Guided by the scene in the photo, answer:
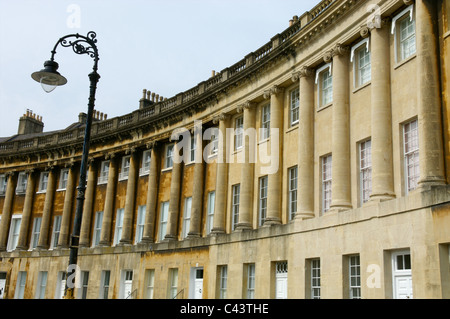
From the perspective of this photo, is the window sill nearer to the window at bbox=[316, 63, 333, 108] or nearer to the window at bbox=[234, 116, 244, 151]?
the window at bbox=[316, 63, 333, 108]

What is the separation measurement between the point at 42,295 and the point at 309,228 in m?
24.7

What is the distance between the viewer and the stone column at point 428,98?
48.4ft

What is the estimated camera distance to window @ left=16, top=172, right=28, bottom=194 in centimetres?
4169

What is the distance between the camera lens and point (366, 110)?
18594 mm

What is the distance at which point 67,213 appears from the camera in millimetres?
37938

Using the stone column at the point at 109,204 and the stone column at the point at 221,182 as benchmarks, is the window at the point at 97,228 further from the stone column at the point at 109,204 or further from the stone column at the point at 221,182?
the stone column at the point at 221,182

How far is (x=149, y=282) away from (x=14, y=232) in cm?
1643

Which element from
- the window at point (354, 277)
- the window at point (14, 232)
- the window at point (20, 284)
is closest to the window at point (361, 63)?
the window at point (354, 277)

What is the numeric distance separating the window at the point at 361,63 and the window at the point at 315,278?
6641mm

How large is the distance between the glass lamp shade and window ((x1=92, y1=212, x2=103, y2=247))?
23906 millimetres

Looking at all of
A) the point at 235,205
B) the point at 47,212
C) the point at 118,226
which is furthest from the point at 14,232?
the point at 235,205

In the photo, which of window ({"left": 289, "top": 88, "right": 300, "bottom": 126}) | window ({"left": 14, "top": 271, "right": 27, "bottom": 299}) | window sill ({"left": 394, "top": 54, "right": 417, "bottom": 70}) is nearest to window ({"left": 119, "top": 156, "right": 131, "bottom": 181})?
window ({"left": 14, "top": 271, "right": 27, "bottom": 299})
